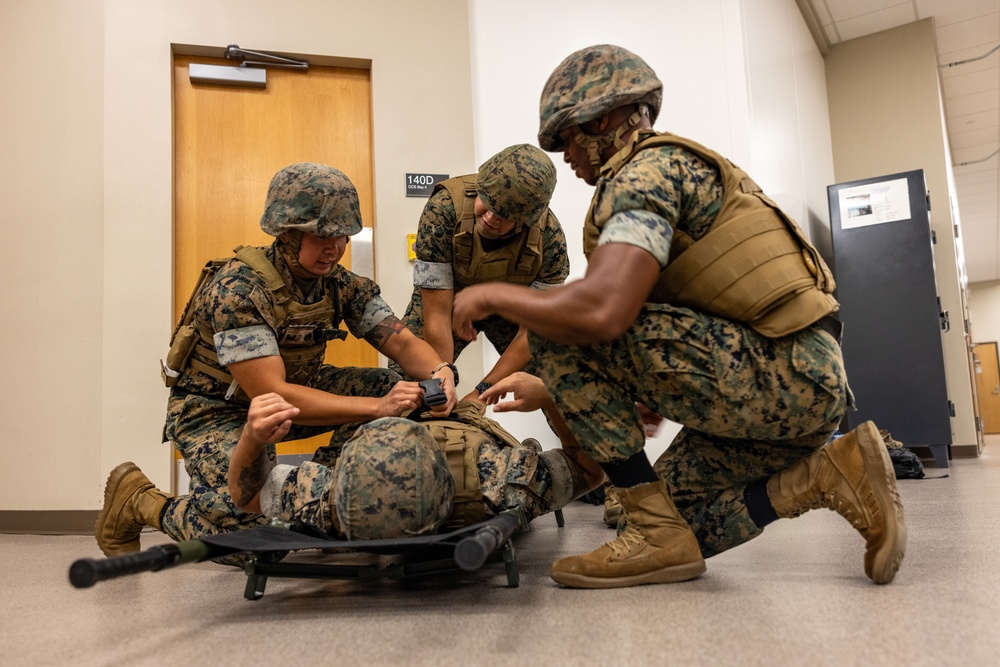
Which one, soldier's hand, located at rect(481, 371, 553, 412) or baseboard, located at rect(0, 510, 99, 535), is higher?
soldier's hand, located at rect(481, 371, 553, 412)

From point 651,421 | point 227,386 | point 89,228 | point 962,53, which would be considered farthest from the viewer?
point 962,53

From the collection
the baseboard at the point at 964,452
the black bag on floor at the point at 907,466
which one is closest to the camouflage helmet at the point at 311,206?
the black bag on floor at the point at 907,466

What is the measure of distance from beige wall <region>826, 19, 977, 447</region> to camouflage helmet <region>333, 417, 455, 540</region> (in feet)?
17.6

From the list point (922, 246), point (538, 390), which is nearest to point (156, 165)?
point (538, 390)

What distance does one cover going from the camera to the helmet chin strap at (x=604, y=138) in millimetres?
1749

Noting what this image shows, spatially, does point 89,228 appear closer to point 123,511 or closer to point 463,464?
point 123,511

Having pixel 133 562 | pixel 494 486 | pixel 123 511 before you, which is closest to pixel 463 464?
pixel 494 486

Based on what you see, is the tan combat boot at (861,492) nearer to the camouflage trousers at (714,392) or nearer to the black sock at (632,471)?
the camouflage trousers at (714,392)

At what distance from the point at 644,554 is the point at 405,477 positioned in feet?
1.76

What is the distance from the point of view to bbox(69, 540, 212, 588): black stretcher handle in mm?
1109

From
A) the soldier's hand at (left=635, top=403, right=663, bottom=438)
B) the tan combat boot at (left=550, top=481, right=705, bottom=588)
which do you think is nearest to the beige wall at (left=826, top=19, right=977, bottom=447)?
the soldier's hand at (left=635, top=403, right=663, bottom=438)

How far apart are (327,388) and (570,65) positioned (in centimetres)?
133

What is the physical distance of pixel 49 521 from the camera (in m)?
3.36

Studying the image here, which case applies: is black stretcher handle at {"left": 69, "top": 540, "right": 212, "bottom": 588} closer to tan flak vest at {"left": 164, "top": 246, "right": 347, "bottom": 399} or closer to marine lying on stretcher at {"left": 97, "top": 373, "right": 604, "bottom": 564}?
marine lying on stretcher at {"left": 97, "top": 373, "right": 604, "bottom": 564}
